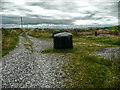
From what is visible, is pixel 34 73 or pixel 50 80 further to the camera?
pixel 34 73

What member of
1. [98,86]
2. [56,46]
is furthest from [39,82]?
[56,46]

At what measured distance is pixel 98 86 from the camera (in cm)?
429

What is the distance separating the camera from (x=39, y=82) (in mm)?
4789

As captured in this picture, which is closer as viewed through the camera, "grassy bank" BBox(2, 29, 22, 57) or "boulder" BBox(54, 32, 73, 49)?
"grassy bank" BBox(2, 29, 22, 57)

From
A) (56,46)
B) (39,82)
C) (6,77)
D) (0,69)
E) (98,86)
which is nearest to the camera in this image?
(98,86)

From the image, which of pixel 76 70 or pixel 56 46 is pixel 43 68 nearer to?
pixel 76 70

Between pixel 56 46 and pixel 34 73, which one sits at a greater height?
pixel 56 46

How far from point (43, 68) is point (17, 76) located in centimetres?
157

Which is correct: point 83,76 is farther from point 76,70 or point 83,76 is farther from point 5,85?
point 5,85

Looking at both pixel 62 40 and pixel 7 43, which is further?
pixel 7 43

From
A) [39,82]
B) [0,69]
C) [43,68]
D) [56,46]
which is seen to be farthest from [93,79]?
[56,46]

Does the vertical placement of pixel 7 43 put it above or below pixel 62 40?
below

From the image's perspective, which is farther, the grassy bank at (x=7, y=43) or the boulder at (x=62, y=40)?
the boulder at (x=62, y=40)

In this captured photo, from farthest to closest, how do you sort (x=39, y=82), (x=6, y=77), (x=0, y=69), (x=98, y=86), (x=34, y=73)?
(x=0, y=69) → (x=34, y=73) → (x=6, y=77) → (x=39, y=82) → (x=98, y=86)
